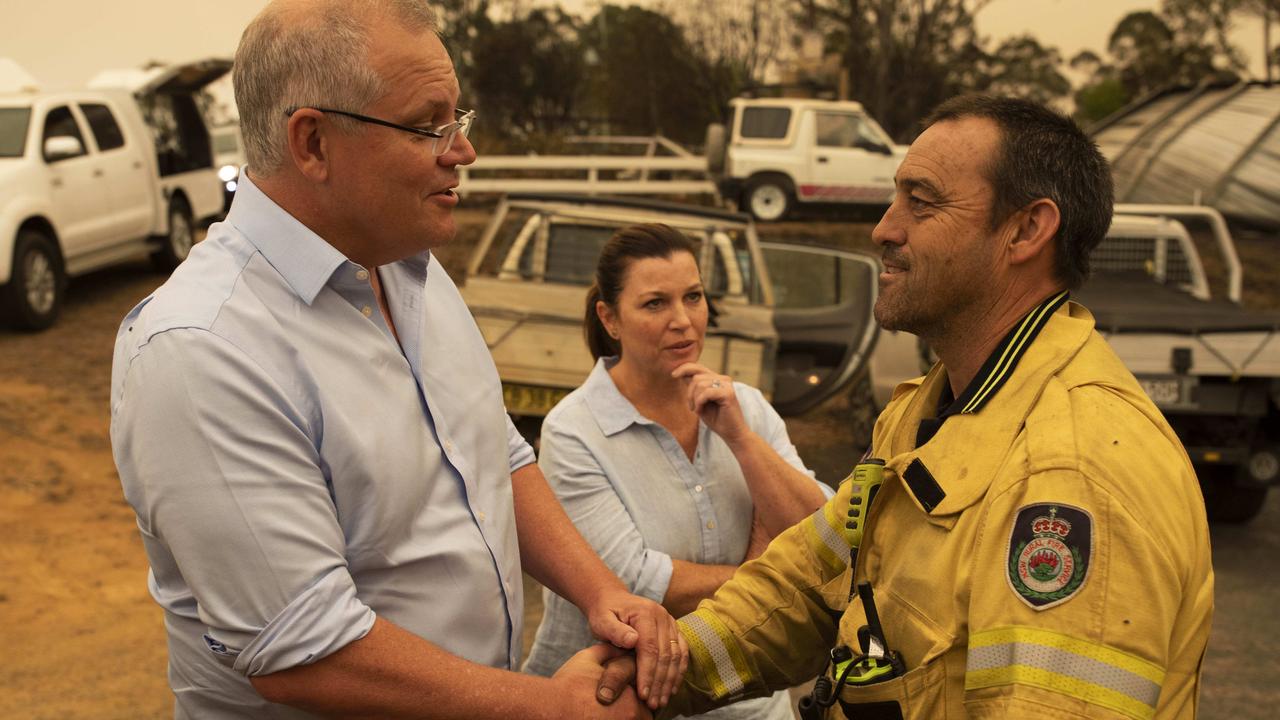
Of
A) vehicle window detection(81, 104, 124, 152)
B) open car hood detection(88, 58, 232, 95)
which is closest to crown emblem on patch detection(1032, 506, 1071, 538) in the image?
vehicle window detection(81, 104, 124, 152)

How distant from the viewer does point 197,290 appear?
1.90 m

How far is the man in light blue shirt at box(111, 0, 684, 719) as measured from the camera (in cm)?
180

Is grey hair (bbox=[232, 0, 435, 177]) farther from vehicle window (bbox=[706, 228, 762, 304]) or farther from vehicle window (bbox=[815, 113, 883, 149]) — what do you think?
vehicle window (bbox=[815, 113, 883, 149])

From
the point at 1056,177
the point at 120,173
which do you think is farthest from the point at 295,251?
the point at 120,173

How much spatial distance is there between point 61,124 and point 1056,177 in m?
11.6

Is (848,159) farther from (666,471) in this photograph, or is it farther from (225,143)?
(666,471)

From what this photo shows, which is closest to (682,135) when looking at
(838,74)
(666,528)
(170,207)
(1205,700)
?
(838,74)

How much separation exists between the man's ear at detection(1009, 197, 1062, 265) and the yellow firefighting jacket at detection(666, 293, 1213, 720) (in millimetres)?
98

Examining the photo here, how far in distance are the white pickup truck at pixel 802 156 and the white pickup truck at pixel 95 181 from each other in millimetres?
8692

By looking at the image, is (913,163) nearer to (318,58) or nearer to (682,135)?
(318,58)

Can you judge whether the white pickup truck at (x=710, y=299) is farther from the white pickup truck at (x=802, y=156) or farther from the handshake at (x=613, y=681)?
the white pickup truck at (x=802, y=156)

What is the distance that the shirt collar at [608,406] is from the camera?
3.19 m

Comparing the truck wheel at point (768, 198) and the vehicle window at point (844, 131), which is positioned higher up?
the vehicle window at point (844, 131)

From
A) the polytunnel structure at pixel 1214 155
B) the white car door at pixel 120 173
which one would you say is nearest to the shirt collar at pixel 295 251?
the white car door at pixel 120 173
